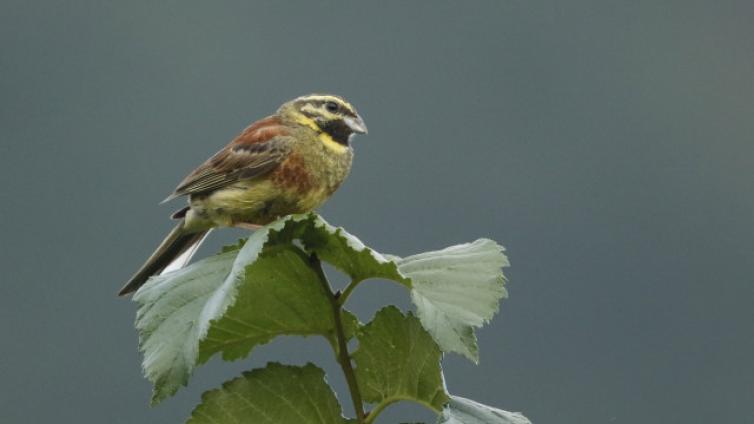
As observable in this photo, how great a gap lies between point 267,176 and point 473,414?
2610mm

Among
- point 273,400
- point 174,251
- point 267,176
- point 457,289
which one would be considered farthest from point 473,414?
point 174,251

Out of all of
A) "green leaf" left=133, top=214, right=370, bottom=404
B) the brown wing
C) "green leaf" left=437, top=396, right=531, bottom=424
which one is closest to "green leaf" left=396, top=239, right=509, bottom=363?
"green leaf" left=133, top=214, right=370, bottom=404

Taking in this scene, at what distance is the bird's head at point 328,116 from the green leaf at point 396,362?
2630 millimetres

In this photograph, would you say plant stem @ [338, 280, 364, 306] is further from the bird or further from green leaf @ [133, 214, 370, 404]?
the bird

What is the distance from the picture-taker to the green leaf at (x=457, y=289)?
194 cm

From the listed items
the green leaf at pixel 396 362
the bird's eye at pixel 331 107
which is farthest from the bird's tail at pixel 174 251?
the green leaf at pixel 396 362

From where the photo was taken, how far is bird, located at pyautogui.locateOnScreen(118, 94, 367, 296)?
4559mm

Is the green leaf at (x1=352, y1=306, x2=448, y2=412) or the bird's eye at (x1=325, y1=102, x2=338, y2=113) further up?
the bird's eye at (x1=325, y1=102, x2=338, y2=113)

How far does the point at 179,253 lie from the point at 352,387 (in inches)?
110

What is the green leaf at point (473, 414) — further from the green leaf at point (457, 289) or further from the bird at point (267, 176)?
the bird at point (267, 176)

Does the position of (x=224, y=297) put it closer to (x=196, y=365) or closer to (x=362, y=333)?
(x=196, y=365)

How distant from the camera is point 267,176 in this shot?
15.0 feet

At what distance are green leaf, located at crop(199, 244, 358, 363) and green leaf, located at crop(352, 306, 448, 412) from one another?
4.3 inches

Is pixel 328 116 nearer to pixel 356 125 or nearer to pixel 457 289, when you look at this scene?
pixel 356 125
